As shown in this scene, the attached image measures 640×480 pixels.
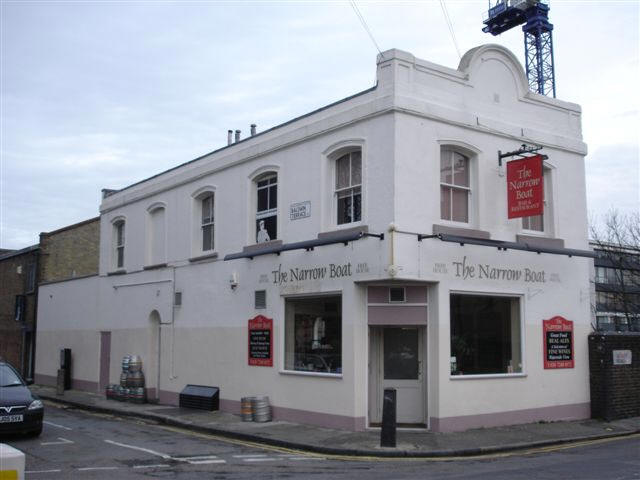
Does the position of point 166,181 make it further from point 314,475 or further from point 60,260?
point 314,475

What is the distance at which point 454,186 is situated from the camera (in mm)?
15570

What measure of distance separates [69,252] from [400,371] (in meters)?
20.4

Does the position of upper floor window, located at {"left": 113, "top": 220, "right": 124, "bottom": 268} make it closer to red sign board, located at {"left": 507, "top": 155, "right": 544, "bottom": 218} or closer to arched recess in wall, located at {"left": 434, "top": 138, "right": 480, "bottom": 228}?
arched recess in wall, located at {"left": 434, "top": 138, "right": 480, "bottom": 228}

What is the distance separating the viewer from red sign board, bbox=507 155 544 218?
15.2 metres

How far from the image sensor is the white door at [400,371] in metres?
15.0

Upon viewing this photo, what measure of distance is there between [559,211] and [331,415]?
7.46 meters

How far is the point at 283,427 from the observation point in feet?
50.1

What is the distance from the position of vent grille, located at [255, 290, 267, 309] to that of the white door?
3.43 metres

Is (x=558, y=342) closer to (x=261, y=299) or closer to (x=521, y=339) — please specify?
(x=521, y=339)

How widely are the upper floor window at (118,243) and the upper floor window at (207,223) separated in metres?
5.54

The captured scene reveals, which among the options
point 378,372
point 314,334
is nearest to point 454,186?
point 378,372

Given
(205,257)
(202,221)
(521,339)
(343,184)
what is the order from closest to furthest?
(343,184) < (521,339) < (205,257) < (202,221)

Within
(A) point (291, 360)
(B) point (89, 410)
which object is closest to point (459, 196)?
(A) point (291, 360)

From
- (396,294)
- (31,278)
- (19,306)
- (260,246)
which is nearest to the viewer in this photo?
(396,294)
